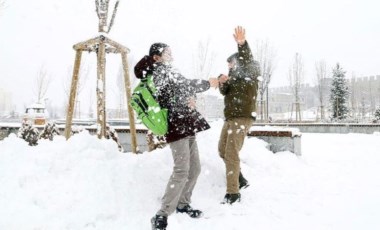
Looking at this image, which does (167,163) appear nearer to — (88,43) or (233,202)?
(233,202)

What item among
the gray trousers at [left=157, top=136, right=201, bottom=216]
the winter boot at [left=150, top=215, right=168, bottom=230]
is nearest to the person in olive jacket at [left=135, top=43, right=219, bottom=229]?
the gray trousers at [left=157, top=136, right=201, bottom=216]

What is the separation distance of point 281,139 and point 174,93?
11.5ft

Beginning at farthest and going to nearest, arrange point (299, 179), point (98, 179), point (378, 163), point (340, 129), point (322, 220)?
point (340, 129), point (378, 163), point (299, 179), point (98, 179), point (322, 220)

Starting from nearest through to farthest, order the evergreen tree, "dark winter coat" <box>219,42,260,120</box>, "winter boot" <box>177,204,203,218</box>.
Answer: "winter boot" <box>177,204,203,218</box>, "dark winter coat" <box>219,42,260,120</box>, the evergreen tree

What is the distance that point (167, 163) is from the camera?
4.54 m

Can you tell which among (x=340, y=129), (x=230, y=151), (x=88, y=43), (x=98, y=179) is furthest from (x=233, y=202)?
(x=340, y=129)

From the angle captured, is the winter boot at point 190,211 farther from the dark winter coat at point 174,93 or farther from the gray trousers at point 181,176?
the dark winter coat at point 174,93

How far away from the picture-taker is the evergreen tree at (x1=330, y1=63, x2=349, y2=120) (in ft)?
92.8

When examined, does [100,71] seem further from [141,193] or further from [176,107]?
[176,107]

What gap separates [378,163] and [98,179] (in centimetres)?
493

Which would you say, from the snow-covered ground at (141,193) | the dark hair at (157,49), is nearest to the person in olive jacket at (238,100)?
the snow-covered ground at (141,193)

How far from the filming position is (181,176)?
334 cm

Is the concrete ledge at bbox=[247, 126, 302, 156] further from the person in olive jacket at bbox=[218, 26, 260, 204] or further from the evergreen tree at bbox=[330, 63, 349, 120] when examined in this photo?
the evergreen tree at bbox=[330, 63, 349, 120]

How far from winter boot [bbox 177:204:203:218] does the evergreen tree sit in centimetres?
2646
